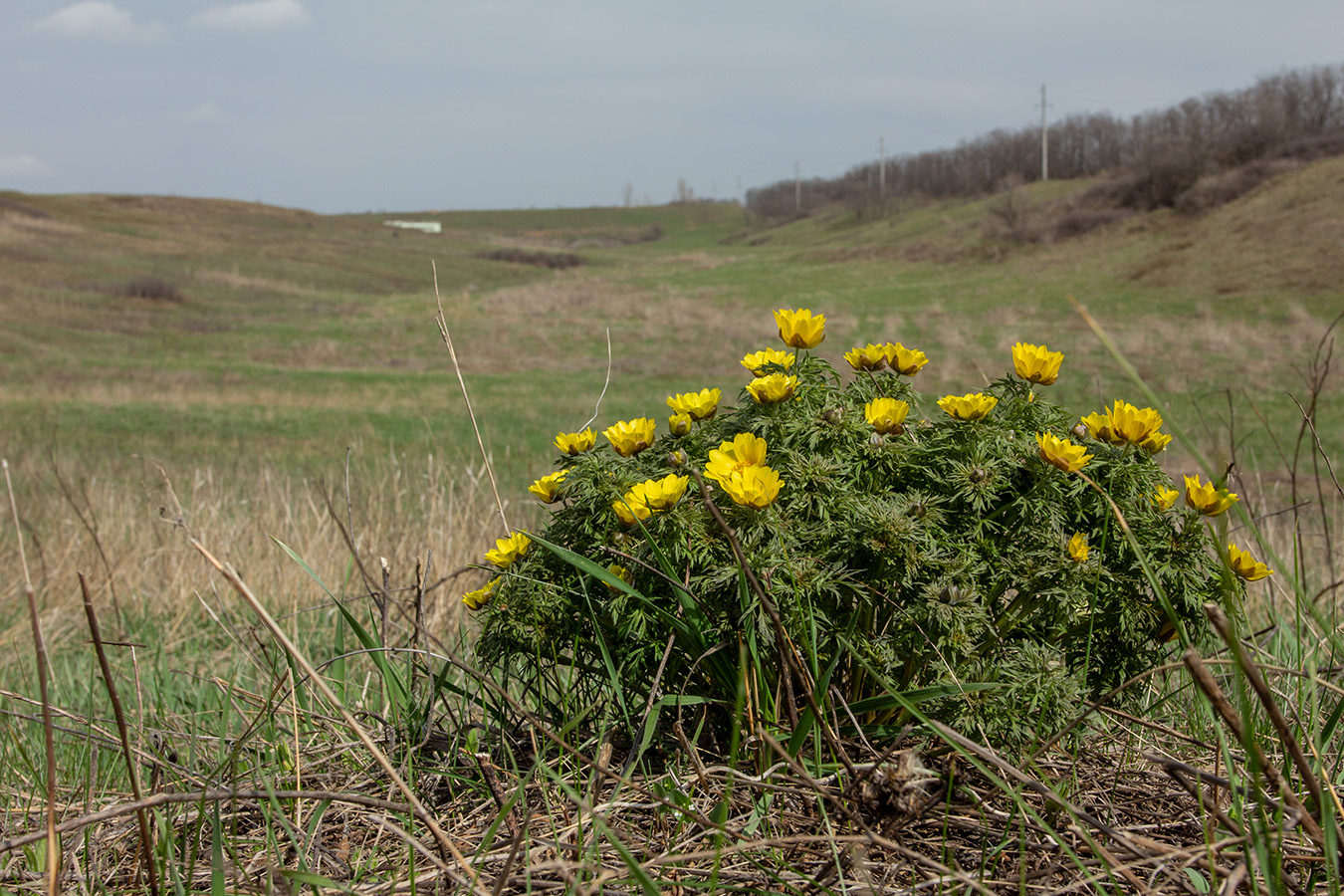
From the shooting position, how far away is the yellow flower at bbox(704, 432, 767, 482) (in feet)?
4.21

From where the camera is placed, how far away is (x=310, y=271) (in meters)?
42.2

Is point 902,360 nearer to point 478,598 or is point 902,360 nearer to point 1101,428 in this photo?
point 1101,428

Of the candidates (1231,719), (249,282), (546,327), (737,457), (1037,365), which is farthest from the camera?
(249,282)

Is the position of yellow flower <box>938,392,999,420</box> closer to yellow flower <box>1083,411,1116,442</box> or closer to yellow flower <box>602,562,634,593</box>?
yellow flower <box>1083,411,1116,442</box>

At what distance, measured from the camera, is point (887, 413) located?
56.2 inches

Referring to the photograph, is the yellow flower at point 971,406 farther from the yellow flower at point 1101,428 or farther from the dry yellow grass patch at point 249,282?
the dry yellow grass patch at point 249,282

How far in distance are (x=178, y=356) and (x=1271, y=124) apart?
1581 inches

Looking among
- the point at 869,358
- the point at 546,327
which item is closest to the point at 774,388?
the point at 869,358

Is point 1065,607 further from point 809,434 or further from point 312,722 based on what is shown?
point 312,722

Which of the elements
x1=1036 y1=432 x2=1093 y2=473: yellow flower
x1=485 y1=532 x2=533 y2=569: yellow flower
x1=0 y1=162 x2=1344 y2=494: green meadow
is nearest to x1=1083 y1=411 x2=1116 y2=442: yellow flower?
x1=1036 y1=432 x2=1093 y2=473: yellow flower

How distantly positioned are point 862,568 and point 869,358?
1.49ft

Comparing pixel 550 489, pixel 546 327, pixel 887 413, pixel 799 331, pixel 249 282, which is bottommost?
pixel 550 489

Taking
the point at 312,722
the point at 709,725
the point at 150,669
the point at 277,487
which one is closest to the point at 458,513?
the point at 150,669

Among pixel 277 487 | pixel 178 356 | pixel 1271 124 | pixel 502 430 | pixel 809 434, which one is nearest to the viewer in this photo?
pixel 809 434
